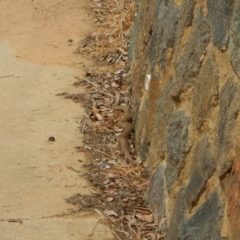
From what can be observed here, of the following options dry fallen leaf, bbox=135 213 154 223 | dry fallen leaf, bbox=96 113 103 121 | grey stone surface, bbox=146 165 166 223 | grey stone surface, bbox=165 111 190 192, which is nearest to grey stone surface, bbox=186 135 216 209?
grey stone surface, bbox=165 111 190 192

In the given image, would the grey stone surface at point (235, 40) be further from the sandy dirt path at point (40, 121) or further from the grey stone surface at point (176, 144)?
the sandy dirt path at point (40, 121)

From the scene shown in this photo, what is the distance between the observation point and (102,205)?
5434 millimetres

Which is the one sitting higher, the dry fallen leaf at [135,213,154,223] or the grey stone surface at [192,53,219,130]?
the grey stone surface at [192,53,219,130]

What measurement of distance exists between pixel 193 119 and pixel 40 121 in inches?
115

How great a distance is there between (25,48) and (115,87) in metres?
1.79

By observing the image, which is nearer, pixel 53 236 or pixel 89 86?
pixel 53 236

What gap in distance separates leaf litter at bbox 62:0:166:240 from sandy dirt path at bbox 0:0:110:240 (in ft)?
0.36

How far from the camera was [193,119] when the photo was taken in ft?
14.1

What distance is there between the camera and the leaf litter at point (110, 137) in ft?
17.2

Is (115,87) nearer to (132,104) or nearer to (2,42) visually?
(132,104)

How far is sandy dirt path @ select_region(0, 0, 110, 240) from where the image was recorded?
526 centimetres

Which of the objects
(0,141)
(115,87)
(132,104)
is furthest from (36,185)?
(115,87)

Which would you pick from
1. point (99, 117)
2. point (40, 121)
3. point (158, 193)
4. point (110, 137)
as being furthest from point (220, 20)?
point (40, 121)

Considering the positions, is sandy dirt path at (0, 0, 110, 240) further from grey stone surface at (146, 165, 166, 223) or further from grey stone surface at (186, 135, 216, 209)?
grey stone surface at (186, 135, 216, 209)
